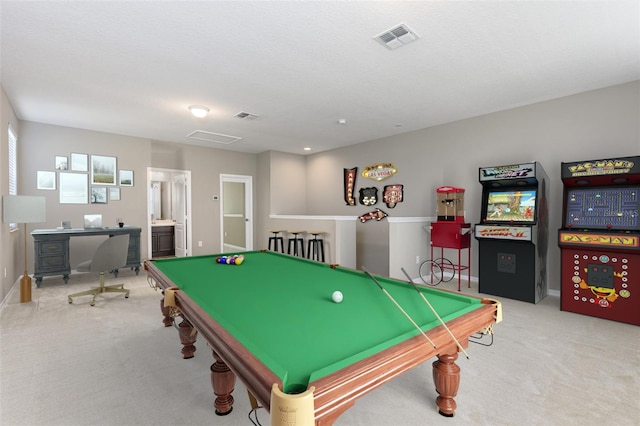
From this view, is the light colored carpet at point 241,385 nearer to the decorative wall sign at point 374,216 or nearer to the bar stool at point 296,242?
the bar stool at point 296,242

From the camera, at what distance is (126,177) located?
5.99m

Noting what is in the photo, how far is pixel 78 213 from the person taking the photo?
18.2 feet

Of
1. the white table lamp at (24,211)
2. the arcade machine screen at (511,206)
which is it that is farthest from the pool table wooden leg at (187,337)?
the arcade machine screen at (511,206)

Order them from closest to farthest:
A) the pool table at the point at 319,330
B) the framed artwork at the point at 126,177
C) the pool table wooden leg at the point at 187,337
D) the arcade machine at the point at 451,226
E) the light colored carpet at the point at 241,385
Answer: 1. the pool table at the point at 319,330
2. the light colored carpet at the point at 241,385
3. the pool table wooden leg at the point at 187,337
4. the arcade machine at the point at 451,226
5. the framed artwork at the point at 126,177

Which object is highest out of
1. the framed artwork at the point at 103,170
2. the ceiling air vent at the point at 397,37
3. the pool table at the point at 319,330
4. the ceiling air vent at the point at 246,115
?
the ceiling air vent at the point at 397,37

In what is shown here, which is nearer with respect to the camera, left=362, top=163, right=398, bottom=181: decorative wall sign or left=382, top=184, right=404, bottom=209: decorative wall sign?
left=382, top=184, right=404, bottom=209: decorative wall sign

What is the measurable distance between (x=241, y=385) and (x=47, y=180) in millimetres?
5383

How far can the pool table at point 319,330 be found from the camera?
3.12 ft

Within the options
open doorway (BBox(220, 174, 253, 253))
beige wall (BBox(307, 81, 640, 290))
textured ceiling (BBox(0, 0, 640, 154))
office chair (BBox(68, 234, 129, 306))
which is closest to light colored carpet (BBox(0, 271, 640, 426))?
office chair (BBox(68, 234, 129, 306))

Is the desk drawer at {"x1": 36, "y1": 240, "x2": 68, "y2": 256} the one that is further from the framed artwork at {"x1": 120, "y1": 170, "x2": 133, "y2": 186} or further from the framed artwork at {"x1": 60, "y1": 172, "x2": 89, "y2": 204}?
the framed artwork at {"x1": 120, "y1": 170, "x2": 133, "y2": 186}

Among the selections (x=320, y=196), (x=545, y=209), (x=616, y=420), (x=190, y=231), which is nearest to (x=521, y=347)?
(x=616, y=420)

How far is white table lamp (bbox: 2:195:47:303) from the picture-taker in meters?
3.64

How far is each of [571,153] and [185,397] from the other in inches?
193

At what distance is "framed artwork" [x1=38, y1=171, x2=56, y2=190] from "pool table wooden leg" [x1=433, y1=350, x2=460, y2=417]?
6399 millimetres
